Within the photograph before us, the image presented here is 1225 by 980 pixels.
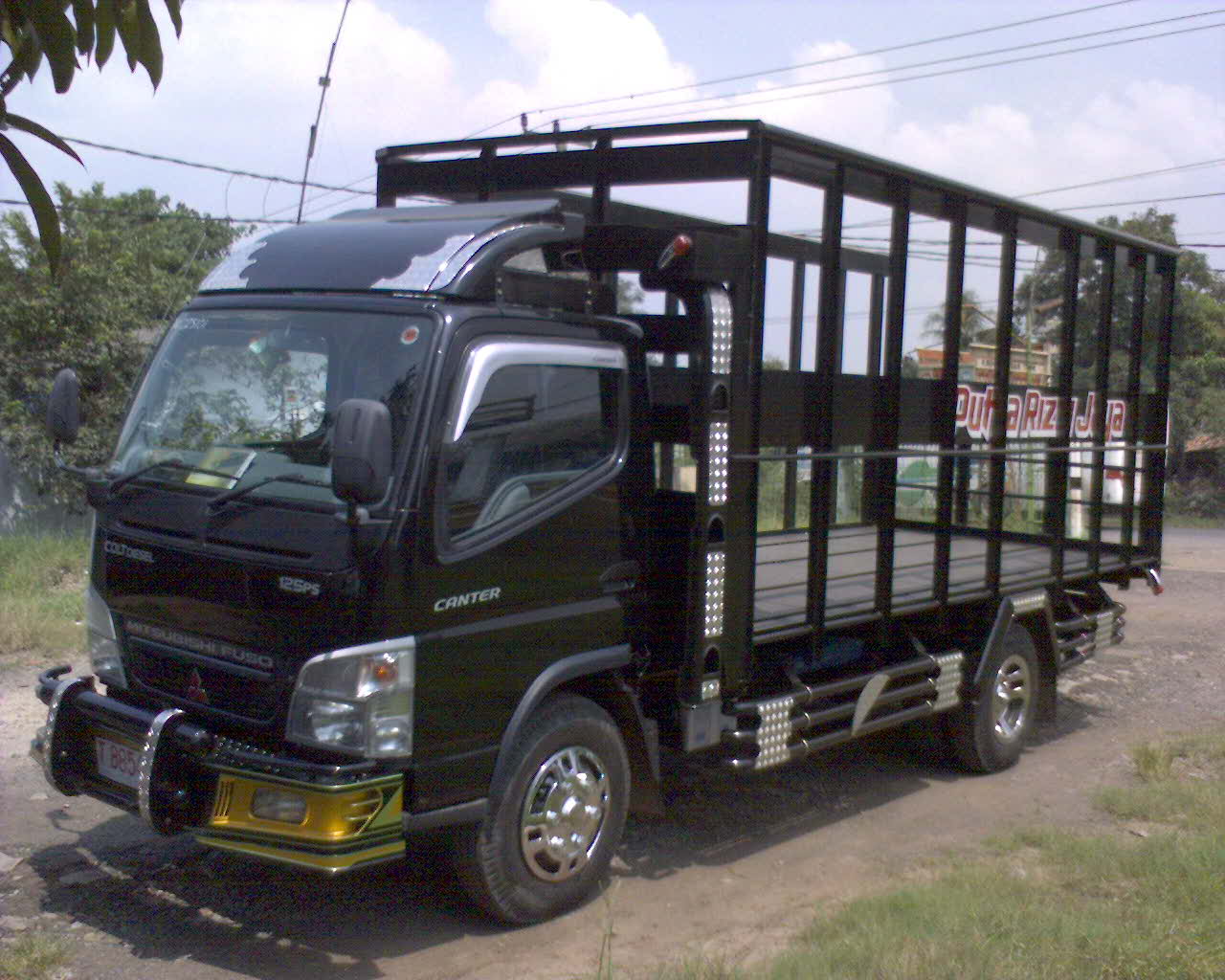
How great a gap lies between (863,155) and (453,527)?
2.85 m

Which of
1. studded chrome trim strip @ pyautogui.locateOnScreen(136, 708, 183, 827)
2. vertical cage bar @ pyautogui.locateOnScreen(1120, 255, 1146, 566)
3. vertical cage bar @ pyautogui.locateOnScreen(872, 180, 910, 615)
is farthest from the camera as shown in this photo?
vertical cage bar @ pyautogui.locateOnScreen(1120, 255, 1146, 566)

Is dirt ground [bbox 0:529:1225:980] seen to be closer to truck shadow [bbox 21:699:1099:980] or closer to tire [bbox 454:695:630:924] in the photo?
truck shadow [bbox 21:699:1099:980]

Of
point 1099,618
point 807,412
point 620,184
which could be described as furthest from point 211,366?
point 1099,618

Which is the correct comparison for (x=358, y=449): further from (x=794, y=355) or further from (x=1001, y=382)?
(x=1001, y=382)

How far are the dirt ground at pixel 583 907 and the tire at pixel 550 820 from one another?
14 cm

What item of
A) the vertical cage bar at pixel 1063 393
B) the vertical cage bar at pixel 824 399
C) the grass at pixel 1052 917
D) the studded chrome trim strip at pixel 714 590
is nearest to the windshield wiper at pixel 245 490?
the studded chrome trim strip at pixel 714 590

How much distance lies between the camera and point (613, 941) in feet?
16.2

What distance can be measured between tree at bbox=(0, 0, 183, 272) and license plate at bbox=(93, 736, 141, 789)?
304 cm

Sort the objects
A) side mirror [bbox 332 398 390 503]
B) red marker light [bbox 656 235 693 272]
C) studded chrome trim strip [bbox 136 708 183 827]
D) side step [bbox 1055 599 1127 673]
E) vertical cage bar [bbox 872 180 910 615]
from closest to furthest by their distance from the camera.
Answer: side mirror [bbox 332 398 390 503] < studded chrome trim strip [bbox 136 708 183 827] < red marker light [bbox 656 235 693 272] < vertical cage bar [bbox 872 180 910 615] < side step [bbox 1055 599 1127 673]

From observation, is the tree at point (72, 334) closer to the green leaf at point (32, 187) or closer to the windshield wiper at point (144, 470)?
the windshield wiper at point (144, 470)

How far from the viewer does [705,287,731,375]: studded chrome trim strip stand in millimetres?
5316

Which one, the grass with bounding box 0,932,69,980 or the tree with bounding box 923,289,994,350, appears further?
the tree with bounding box 923,289,994,350

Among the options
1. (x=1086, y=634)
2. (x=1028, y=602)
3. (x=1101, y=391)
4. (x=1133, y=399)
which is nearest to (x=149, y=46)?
(x=1028, y=602)

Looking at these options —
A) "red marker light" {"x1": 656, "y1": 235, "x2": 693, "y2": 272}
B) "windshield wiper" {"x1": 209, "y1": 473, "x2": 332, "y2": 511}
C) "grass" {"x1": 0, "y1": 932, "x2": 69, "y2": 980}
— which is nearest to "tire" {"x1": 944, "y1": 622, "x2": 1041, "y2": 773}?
"red marker light" {"x1": 656, "y1": 235, "x2": 693, "y2": 272}
